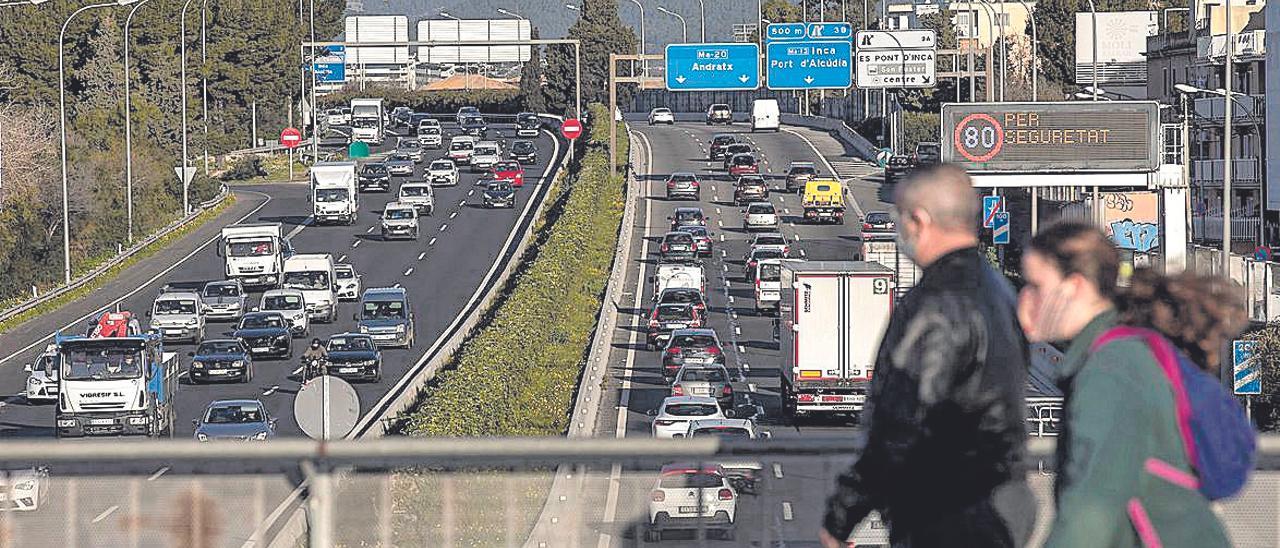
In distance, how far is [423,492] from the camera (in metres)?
7.39

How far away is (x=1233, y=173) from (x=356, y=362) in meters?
42.5

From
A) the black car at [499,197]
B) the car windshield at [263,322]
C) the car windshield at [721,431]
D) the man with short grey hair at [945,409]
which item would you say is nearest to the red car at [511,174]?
the black car at [499,197]

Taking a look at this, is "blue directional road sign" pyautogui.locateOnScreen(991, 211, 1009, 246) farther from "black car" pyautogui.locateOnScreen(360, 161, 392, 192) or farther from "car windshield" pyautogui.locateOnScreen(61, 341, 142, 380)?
"black car" pyautogui.locateOnScreen(360, 161, 392, 192)

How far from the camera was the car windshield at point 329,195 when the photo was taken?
75.8 metres

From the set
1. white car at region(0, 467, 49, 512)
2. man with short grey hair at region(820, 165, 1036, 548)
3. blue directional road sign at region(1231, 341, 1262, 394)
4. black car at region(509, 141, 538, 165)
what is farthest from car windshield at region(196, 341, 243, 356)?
black car at region(509, 141, 538, 165)

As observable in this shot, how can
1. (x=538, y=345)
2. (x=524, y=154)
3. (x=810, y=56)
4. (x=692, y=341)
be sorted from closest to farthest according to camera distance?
(x=538, y=345), (x=692, y=341), (x=810, y=56), (x=524, y=154)

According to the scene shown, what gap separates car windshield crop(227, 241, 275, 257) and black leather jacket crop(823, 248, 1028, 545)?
5613 centimetres

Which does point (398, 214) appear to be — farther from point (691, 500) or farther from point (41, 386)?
point (691, 500)

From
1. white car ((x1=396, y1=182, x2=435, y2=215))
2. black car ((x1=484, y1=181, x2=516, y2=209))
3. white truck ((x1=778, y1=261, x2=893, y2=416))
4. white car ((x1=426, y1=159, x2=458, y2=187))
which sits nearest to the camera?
white truck ((x1=778, y1=261, x2=893, y2=416))

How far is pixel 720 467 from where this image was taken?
693cm

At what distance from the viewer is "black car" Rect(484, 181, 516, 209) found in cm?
8031

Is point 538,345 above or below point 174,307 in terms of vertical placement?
below

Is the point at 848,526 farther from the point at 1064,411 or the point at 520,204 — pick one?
the point at 520,204

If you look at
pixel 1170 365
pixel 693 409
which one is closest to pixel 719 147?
pixel 693 409
